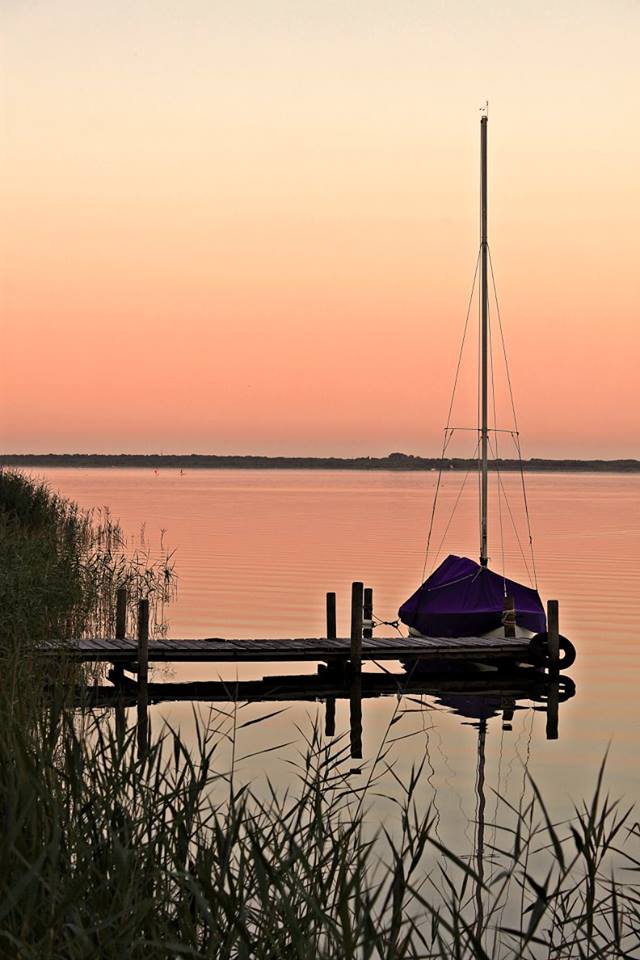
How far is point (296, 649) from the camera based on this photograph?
1878cm

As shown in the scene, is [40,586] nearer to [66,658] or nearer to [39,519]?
[66,658]

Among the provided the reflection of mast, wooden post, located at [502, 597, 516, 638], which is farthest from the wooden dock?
the reflection of mast

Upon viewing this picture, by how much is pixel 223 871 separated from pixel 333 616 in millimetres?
16336

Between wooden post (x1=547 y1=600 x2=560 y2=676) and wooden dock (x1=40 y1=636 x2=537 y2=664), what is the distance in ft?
1.19

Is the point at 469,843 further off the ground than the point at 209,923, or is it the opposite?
the point at 209,923

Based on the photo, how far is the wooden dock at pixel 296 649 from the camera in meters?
18.0

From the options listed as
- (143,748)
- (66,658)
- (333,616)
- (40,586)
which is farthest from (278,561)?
(143,748)

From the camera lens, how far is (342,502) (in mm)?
97688

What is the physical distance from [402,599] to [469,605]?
33.2 feet

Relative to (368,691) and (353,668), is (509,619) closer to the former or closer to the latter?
(368,691)

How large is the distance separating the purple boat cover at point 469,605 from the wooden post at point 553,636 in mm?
1039

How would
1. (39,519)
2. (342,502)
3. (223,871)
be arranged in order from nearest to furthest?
(223,871), (39,519), (342,502)

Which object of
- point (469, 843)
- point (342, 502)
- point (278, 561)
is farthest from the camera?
point (342, 502)

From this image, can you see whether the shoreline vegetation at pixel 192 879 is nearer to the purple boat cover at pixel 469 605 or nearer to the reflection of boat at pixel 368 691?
the reflection of boat at pixel 368 691
